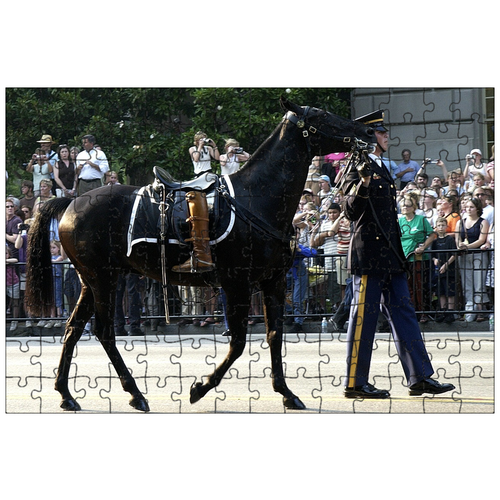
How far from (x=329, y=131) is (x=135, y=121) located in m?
9.14

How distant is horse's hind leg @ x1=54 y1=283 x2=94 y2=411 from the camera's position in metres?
8.55

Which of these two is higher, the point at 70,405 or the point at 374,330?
the point at 374,330

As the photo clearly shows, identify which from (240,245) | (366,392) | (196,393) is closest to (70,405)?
(196,393)

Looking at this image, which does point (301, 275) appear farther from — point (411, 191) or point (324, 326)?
point (411, 191)

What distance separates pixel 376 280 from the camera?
8.73 meters

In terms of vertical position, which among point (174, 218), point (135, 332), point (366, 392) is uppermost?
point (174, 218)

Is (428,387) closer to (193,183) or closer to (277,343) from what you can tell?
(277,343)

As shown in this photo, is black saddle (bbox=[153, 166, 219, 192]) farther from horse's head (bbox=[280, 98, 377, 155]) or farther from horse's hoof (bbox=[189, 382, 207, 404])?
horse's hoof (bbox=[189, 382, 207, 404])

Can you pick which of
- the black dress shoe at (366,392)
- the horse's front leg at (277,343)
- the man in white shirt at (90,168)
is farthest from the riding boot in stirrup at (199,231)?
the man in white shirt at (90,168)

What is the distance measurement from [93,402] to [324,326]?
17.7 feet

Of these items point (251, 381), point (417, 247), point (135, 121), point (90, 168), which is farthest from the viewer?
point (135, 121)

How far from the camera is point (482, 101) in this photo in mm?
11016

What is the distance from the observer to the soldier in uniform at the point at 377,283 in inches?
340

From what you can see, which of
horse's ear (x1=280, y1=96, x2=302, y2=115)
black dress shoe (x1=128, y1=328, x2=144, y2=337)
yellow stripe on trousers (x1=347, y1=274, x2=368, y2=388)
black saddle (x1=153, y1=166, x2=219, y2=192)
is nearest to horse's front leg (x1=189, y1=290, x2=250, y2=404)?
black saddle (x1=153, y1=166, x2=219, y2=192)
